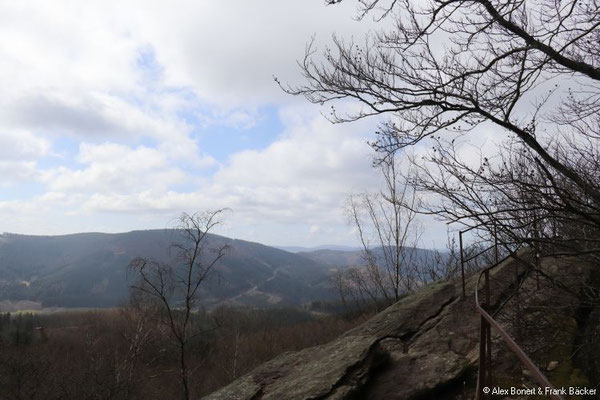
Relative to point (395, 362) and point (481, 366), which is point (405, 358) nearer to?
point (395, 362)

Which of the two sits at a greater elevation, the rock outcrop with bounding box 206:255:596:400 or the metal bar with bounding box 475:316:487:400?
the metal bar with bounding box 475:316:487:400

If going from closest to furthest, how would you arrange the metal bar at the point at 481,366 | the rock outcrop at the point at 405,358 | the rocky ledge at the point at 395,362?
the metal bar at the point at 481,366
the rock outcrop at the point at 405,358
the rocky ledge at the point at 395,362

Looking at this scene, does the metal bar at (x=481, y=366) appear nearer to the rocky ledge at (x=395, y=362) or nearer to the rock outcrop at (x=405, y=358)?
the rock outcrop at (x=405, y=358)

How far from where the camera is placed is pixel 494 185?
5.65m

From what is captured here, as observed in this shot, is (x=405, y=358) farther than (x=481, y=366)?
Yes

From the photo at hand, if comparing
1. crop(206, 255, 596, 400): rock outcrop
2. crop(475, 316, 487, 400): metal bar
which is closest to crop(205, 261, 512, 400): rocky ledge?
crop(206, 255, 596, 400): rock outcrop

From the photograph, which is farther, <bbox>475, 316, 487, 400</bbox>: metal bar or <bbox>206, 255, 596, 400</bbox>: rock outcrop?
<bbox>206, 255, 596, 400</bbox>: rock outcrop

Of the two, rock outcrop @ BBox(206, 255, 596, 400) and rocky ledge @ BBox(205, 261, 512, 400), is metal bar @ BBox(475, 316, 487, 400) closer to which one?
rock outcrop @ BBox(206, 255, 596, 400)

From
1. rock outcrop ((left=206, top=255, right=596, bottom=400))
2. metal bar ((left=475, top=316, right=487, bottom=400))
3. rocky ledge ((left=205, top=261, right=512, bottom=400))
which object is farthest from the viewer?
rocky ledge ((left=205, top=261, right=512, bottom=400))

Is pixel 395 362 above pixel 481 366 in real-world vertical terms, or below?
below

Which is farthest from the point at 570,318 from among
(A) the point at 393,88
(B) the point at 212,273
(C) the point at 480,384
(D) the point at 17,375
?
(D) the point at 17,375

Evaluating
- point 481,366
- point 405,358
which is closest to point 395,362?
point 405,358

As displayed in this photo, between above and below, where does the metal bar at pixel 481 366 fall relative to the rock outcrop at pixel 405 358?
above

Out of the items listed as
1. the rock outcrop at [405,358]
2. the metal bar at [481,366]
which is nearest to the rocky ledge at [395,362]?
the rock outcrop at [405,358]
